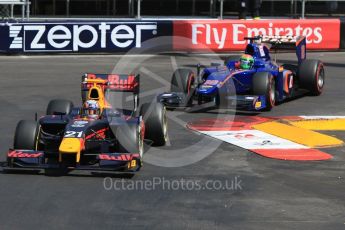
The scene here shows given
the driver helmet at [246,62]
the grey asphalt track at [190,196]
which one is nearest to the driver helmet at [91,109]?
the grey asphalt track at [190,196]

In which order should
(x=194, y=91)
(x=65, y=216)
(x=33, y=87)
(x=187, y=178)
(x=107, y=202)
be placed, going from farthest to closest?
(x=33, y=87) → (x=194, y=91) → (x=187, y=178) → (x=107, y=202) → (x=65, y=216)

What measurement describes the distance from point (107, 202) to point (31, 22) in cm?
1729

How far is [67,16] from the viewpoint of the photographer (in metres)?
32.2

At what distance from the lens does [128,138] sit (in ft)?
34.7

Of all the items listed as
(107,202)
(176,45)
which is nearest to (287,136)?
(107,202)

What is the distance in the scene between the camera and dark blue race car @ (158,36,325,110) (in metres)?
15.5

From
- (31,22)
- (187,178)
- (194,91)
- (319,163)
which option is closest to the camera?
(187,178)

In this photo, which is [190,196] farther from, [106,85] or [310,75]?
[310,75]

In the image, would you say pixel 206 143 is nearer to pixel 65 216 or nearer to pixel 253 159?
pixel 253 159

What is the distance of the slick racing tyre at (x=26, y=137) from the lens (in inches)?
416

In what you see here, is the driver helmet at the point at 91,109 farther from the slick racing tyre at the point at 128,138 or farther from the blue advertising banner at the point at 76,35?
the blue advertising banner at the point at 76,35

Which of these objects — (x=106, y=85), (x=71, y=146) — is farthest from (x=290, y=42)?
(x=71, y=146)

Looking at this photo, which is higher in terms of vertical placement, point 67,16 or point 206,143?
point 67,16

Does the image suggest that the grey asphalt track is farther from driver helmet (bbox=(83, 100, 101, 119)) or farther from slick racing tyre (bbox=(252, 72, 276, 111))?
slick racing tyre (bbox=(252, 72, 276, 111))
